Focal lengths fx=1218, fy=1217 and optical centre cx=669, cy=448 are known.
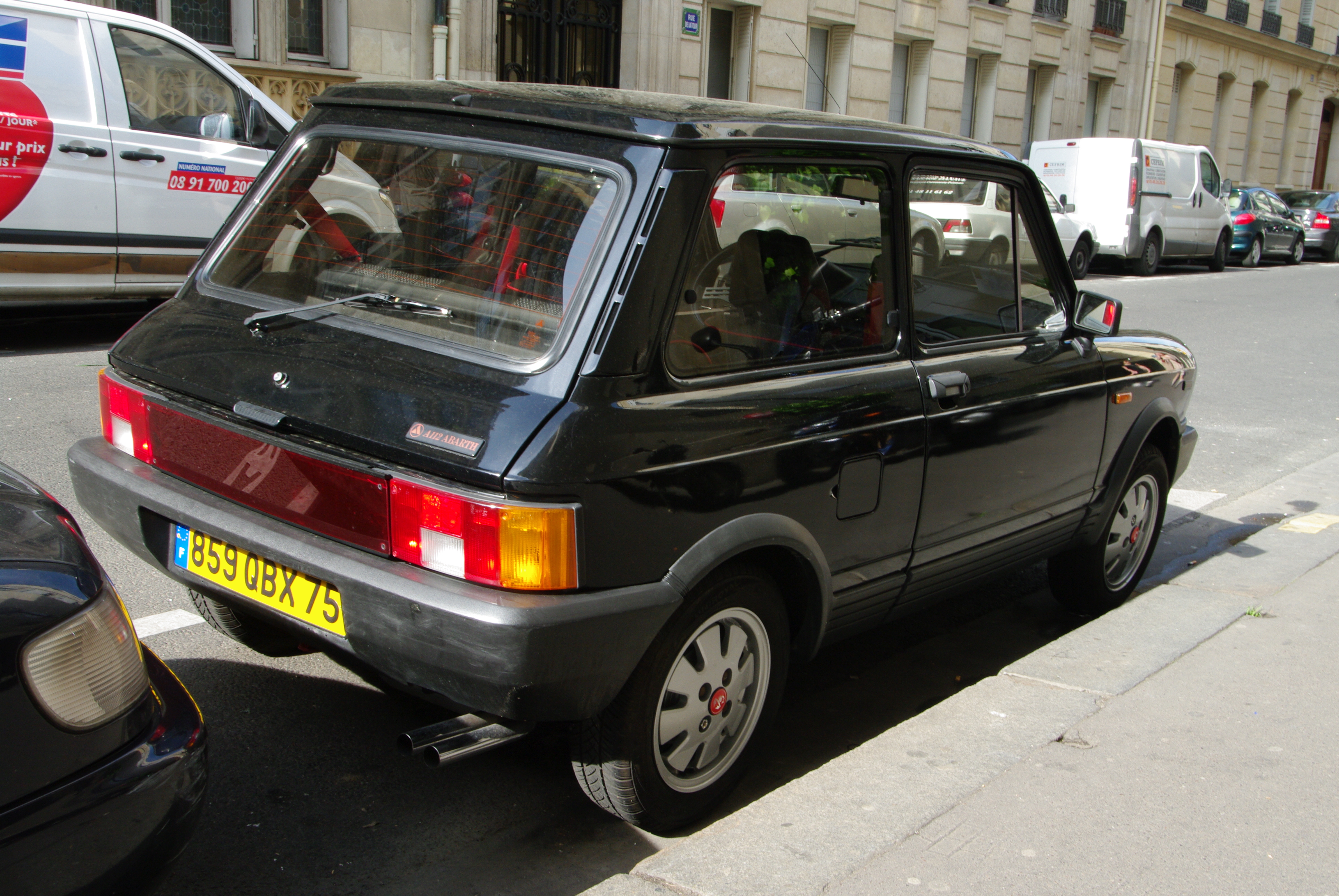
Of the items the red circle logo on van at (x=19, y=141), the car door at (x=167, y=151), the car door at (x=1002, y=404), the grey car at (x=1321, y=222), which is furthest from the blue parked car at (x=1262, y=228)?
the car door at (x=1002, y=404)

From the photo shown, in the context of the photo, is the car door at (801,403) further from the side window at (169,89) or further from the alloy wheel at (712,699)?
the side window at (169,89)

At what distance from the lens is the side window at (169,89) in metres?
7.88

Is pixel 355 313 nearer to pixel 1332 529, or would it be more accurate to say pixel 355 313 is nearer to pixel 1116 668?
pixel 1116 668

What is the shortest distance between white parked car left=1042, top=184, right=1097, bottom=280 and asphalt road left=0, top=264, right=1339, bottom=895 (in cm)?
1351

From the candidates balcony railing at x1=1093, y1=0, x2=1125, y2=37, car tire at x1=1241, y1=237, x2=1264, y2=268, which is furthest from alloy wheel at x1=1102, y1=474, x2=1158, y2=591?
balcony railing at x1=1093, y1=0, x2=1125, y2=37

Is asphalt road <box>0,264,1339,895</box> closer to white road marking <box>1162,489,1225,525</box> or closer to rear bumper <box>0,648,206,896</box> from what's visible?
white road marking <box>1162,489,1225,525</box>

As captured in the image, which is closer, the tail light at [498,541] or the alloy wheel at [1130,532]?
the tail light at [498,541]

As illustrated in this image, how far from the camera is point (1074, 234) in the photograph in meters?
19.1

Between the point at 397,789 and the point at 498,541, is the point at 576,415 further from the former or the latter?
the point at 397,789

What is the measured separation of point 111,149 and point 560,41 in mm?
11227

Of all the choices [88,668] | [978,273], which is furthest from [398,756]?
[978,273]

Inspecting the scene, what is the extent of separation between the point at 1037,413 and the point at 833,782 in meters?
1.50

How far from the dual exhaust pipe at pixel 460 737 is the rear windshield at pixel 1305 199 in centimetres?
3122

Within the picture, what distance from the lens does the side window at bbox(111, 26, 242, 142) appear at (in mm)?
7883
